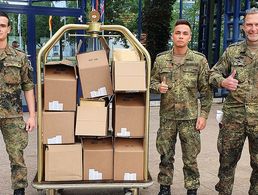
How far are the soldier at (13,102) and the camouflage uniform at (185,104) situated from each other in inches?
47.9

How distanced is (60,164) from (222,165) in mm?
1473

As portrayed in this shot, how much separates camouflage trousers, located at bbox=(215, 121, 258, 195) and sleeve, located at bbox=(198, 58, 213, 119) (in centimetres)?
25

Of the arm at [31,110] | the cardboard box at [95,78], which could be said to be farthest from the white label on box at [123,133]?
the arm at [31,110]

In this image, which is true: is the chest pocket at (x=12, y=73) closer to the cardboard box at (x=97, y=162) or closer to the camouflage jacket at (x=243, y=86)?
the cardboard box at (x=97, y=162)

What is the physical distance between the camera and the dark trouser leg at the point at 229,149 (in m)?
3.55

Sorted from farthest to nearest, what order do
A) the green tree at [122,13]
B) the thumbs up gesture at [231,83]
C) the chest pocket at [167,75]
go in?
the green tree at [122,13] < the chest pocket at [167,75] < the thumbs up gesture at [231,83]

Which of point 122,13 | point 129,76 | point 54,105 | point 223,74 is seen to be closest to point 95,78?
point 129,76

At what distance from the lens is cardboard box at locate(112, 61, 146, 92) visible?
3.45 m

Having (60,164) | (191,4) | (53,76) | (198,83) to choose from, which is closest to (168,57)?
(198,83)

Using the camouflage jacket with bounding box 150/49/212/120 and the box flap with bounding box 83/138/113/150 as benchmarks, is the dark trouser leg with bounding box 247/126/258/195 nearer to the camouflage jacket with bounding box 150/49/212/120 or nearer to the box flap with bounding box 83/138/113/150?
the camouflage jacket with bounding box 150/49/212/120

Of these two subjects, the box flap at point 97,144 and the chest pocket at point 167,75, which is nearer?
the box flap at point 97,144

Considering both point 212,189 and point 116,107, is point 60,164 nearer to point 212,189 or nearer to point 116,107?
point 116,107

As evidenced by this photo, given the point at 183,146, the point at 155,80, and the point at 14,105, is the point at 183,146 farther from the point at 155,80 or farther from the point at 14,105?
the point at 14,105

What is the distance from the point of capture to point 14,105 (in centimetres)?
359
